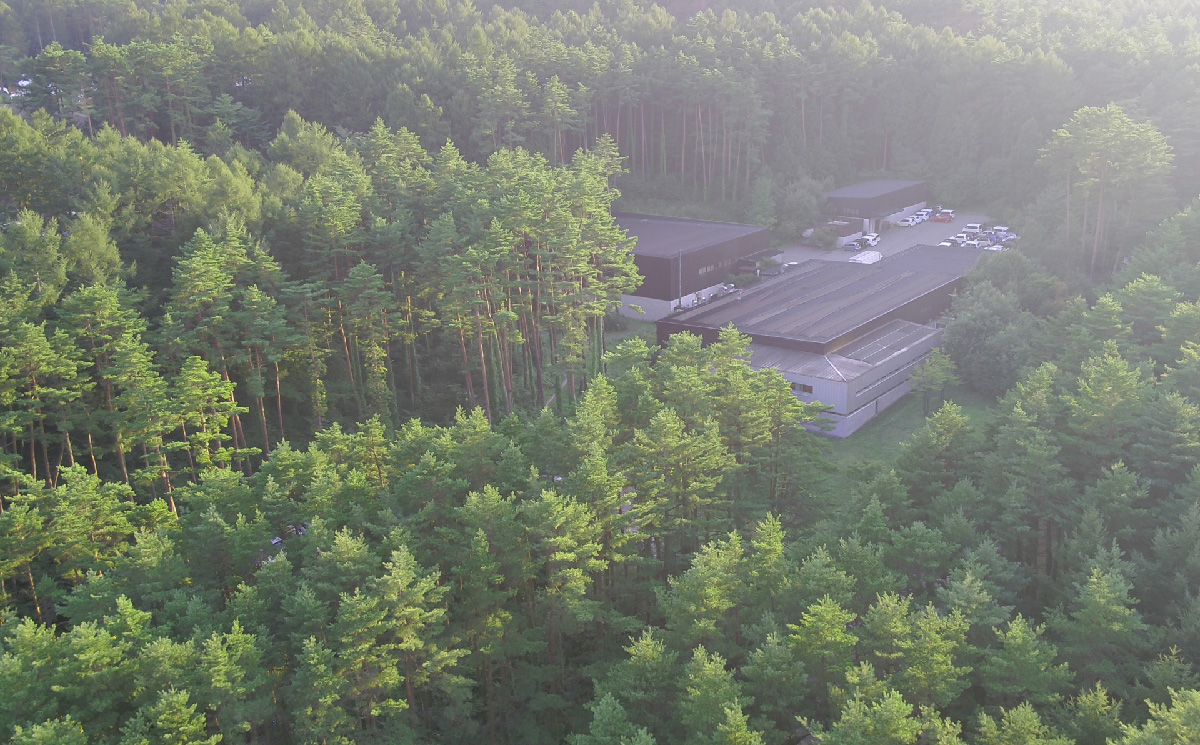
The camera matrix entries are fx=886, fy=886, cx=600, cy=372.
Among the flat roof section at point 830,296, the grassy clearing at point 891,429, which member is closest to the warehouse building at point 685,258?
the flat roof section at point 830,296

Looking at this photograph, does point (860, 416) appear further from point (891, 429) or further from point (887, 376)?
point (887, 376)

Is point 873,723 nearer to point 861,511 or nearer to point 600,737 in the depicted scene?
point 600,737

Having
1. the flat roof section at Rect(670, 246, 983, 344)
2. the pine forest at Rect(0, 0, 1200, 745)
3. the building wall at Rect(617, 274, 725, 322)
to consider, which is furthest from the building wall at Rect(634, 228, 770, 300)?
the pine forest at Rect(0, 0, 1200, 745)

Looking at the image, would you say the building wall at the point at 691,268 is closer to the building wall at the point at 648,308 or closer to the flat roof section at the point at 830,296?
the building wall at the point at 648,308

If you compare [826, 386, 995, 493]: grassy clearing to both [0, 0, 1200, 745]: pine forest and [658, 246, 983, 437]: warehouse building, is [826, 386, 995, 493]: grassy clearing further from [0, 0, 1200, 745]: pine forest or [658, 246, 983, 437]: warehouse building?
[658, 246, 983, 437]: warehouse building

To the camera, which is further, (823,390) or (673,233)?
(673,233)

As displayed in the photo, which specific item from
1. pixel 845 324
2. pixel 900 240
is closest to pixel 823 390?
pixel 845 324
